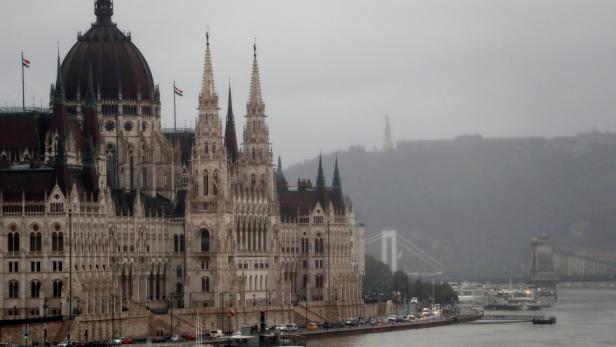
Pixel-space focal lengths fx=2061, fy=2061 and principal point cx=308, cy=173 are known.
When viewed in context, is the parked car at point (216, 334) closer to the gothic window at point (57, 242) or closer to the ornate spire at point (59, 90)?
the gothic window at point (57, 242)

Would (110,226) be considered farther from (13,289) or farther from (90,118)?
(90,118)

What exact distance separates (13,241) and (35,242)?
1.84 meters

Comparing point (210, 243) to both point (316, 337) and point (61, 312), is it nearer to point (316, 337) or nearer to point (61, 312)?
point (316, 337)

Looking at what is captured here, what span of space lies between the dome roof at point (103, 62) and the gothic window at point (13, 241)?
28.9 metres

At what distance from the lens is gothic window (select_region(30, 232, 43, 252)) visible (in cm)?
16950

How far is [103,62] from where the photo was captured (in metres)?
197

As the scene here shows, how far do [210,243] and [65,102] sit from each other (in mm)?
18791

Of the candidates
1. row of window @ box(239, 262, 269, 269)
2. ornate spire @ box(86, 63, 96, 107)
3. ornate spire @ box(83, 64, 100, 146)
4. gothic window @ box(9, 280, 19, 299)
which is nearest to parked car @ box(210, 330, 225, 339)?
row of window @ box(239, 262, 269, 269)

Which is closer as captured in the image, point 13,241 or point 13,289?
point 13,241

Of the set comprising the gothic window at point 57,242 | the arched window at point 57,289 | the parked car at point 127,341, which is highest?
the gothic window at point 57,242

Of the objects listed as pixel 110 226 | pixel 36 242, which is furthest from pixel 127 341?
pixel 110 226

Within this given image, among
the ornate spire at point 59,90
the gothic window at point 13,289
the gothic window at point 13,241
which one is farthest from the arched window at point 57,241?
the ornate spire at point 59,90

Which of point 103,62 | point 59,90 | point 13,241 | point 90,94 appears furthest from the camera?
point 103,62

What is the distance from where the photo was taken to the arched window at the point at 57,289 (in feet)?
555
